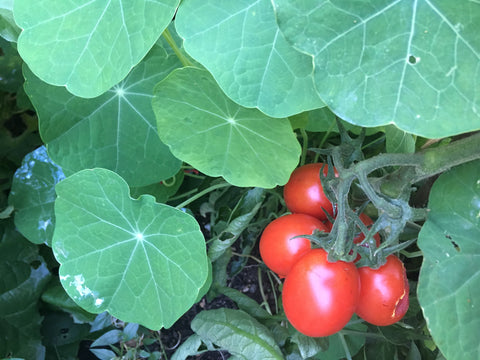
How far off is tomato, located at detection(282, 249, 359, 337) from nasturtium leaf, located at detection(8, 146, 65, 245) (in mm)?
812

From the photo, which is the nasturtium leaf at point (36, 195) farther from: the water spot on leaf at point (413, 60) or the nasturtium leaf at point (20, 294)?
the water spot on leaf at point (413, 60)

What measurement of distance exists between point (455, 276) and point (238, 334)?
0.53 m

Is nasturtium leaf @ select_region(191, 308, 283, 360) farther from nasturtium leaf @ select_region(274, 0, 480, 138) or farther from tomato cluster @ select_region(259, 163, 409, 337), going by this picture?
nasturtium leaf @ select_region(274, 0, 480, 138)

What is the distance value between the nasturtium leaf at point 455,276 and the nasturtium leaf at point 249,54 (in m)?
0.34

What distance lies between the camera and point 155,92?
0.89 metres

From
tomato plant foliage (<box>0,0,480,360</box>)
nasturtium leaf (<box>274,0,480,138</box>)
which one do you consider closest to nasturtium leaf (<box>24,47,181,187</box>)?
tomato plant foliage (<box>0,0,480,360</box>)

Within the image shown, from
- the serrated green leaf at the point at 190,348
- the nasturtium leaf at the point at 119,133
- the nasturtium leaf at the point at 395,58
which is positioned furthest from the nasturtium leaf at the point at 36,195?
the nasturtium leaf at the point at 395,58

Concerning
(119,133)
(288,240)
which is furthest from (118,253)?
(288,240)

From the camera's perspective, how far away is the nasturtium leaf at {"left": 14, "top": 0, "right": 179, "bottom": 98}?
829 mm

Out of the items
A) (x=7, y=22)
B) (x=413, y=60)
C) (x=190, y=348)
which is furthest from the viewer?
(x=190, y=348)

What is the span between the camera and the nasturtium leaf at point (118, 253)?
3.15ft

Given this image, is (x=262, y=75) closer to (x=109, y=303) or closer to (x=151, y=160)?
(x=151, y=160)

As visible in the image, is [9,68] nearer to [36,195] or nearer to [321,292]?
[36,195]

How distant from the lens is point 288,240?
876 millimetres
